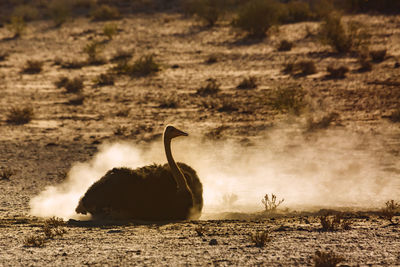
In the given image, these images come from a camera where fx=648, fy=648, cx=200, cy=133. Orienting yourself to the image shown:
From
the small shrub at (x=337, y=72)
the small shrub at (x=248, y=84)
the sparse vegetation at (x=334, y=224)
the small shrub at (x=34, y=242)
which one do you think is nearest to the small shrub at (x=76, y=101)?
the small shrub at (x=248, y=84)

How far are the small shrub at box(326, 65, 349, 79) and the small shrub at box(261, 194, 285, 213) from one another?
9062 millimetres

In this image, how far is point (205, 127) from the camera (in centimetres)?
1397

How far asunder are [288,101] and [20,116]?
6.25 metres

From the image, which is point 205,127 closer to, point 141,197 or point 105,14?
point 141,197

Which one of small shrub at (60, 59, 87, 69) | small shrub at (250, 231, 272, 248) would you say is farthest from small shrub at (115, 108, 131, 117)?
small shrub at (250, 231, 272, 248)

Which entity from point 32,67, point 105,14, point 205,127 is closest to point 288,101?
point 205,127

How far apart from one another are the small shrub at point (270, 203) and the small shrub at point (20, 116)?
25.8 ft

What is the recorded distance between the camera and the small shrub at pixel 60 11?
2936 cm

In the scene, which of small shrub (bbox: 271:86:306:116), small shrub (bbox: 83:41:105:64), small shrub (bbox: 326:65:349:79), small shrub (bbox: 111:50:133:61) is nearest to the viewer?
small shrub (bbox: 271:86:306:116)

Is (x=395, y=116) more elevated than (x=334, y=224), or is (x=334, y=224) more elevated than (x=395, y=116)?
A: (x=395, y=116)

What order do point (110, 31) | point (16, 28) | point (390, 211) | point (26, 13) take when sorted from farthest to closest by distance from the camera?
point (26, 13)
point (16, 28)
point (110, 31)
point (390, 211)

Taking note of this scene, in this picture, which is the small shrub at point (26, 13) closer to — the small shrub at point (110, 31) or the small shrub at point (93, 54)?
the small shrub at point (110, 31)

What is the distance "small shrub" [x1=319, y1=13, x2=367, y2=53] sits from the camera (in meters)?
20.3

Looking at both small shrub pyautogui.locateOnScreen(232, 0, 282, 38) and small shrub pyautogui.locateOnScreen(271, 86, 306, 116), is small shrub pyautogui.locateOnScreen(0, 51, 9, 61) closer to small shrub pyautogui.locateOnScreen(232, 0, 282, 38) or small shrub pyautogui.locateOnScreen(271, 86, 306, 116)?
small shrub pyautogui.locateOnScreen(232, 0, 282, 38)
